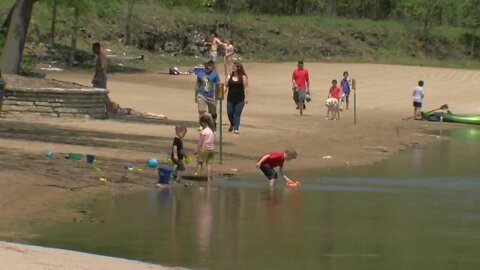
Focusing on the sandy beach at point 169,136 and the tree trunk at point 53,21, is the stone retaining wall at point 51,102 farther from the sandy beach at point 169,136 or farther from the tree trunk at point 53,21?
the tree trunk at point 53,21

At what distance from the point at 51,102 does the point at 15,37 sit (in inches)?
115

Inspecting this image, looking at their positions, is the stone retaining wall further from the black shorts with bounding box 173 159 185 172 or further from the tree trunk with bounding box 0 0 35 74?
the black shorts with bounding box 173 159 185 172

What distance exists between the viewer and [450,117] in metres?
36.7

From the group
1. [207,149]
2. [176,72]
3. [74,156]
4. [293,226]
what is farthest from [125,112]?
[176,72]

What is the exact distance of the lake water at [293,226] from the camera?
37.8ft

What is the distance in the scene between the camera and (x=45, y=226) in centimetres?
1271

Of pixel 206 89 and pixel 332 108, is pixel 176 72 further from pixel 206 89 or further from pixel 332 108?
pixel 206 89

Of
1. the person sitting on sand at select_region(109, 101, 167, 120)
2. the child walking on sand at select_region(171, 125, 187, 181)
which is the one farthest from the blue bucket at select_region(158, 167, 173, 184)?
the person sitting on sand at select_region(109, 101, 167, 120)

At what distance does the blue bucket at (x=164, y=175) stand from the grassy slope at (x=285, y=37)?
101ft

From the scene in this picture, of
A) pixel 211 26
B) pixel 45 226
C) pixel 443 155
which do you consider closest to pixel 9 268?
pixel 45 226

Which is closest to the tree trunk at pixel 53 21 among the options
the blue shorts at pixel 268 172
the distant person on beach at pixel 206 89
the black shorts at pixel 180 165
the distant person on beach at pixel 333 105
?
the distant person on beach at pixel 333 105

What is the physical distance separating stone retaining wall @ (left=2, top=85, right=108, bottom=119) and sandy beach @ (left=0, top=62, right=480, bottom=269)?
419 mm

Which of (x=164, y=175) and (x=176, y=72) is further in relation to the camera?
(x=176, y=72)

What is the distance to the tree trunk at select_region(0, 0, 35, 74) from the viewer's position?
28.0 m
